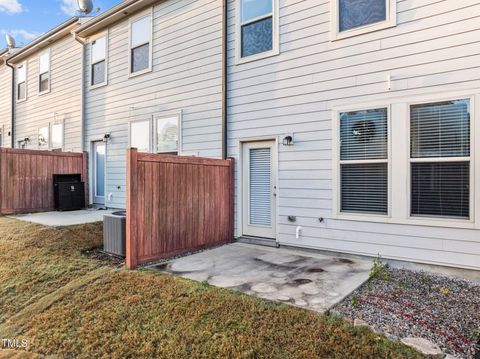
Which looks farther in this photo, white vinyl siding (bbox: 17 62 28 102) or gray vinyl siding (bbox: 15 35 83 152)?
white vinyl siding (bbox: 17 62 28 102)

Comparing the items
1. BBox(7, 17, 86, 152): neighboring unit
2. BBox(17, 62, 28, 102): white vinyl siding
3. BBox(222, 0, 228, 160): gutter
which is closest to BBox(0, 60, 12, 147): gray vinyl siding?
BBox(7, 17, 86, 152): neighboring unit

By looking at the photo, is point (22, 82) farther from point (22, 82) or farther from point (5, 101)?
point (5, 101)

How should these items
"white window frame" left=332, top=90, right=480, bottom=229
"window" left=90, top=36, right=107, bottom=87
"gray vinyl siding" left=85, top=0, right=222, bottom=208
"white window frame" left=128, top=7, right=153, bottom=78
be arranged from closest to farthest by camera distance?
"white window frame" left=332, top=90, right=480, bottom=229 → "gray vinyl siding" left=85, top=0, right=222, bottom=208 → "white window frame" left=128, top=7, right=153, bottom=78 → "window" left=90, top=36, right=107, bottom=87

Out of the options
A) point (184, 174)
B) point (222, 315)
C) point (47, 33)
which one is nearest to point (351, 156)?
point (184, 174)

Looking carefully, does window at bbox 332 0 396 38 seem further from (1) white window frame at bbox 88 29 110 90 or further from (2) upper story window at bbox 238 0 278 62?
(1) white window frame at bbox 88 29 110 90

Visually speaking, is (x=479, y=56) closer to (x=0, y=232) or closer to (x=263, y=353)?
(x=263, y=353)

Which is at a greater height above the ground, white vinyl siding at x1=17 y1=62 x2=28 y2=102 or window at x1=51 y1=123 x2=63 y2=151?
white vinyl siding at x1=17 y1=62 x2=28 y2=102

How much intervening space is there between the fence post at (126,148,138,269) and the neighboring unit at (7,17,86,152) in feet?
21.7

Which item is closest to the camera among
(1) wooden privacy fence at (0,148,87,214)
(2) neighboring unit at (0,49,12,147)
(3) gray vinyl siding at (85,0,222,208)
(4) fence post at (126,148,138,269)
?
(4) fence post at (126,148,138,269)

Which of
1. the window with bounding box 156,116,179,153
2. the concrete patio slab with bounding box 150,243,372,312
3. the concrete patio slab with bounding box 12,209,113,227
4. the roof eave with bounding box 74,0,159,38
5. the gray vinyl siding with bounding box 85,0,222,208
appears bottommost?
the concrete patio slab with bounding box 150,243,372,312

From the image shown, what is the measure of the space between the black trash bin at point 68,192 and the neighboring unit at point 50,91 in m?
1.12

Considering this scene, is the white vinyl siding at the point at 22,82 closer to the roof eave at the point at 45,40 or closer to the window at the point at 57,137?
the roof eave at the point at 45,40

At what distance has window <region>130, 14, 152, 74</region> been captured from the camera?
8281mm

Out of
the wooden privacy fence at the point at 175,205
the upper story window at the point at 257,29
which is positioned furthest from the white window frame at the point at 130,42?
the wooden privacy fence at the point at 175,205
